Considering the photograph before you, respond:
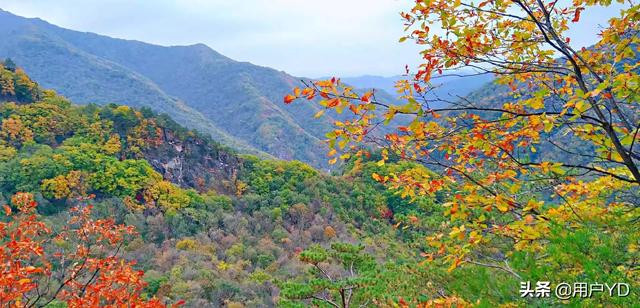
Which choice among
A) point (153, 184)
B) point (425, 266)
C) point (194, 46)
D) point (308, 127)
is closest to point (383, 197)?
point (153, 184)

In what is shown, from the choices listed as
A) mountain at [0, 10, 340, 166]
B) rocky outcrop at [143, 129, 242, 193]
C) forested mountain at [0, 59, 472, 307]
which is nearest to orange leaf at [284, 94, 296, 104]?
forested mountain at [0, 59, 472, 307]

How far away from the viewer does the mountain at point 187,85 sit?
8919cm

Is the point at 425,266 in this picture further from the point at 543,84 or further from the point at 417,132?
the point at 417,132

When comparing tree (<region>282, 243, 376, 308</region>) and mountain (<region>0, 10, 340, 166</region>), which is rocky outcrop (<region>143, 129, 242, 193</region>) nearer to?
tree (<region>282, 243, 376, 308</region>)

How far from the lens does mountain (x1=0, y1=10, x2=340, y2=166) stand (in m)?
89.2

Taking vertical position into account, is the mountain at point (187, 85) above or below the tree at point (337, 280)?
above

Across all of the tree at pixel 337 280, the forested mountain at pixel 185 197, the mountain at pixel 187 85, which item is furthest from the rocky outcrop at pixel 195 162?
the mountain at pixel 187 85

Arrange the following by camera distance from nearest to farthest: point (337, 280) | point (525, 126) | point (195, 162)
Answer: point (525, 126) < point (337, 280) < point (195, 162)

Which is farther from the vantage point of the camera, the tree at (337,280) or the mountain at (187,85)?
the mountain at (187,85)

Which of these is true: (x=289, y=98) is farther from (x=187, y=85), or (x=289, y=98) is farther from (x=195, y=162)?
(x=187, y=85)

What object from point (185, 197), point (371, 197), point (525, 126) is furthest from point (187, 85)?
point (525, 126)

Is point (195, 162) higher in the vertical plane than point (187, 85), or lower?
lower

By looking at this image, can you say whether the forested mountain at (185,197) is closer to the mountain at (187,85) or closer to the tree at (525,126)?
the tree at (525,126)

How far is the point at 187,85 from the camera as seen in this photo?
135 meters
